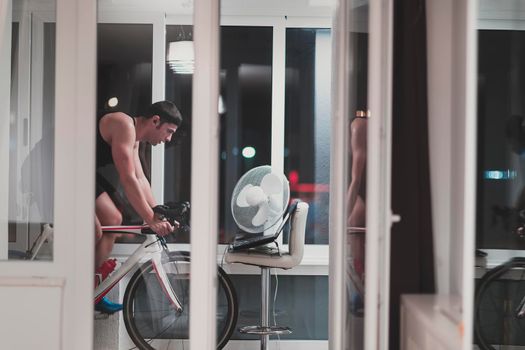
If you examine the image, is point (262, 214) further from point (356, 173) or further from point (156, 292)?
point (356, 173)

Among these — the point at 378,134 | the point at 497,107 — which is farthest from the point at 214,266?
the point at 497,107

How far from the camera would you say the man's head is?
165 inches

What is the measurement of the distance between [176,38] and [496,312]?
2606mm

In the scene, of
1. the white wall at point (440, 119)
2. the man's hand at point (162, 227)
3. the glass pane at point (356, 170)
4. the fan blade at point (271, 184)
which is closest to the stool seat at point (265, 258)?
the fan blade at point (271, 184)

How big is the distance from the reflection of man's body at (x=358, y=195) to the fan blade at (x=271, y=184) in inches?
59.4

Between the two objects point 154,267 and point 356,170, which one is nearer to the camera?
point 356,170

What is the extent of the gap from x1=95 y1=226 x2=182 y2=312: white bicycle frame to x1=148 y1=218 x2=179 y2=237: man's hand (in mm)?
64

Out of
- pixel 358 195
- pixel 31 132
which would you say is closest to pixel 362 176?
pixel 358 195

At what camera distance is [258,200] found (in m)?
4.57

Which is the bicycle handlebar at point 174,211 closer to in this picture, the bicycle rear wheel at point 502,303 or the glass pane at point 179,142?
the glass pane at point 179,142

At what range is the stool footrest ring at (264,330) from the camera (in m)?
4.64

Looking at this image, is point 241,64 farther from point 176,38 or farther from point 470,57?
point 470,57

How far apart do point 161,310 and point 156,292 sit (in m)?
0.12

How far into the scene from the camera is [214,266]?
112 inches
